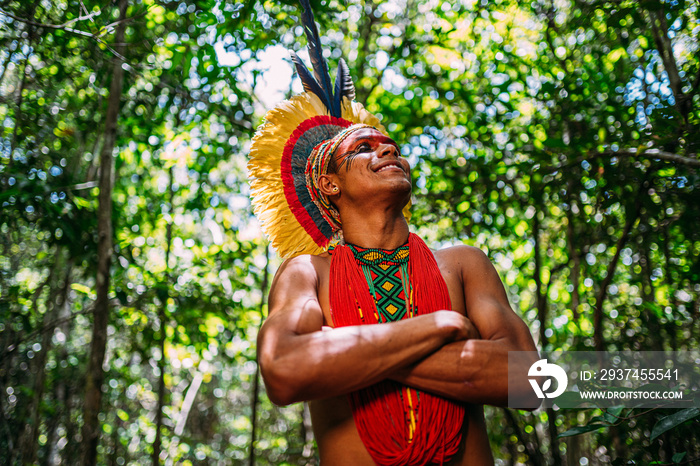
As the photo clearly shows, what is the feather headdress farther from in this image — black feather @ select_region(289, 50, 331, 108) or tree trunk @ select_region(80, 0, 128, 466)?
tree trunk @ select_region(80, 0, 128, 466)

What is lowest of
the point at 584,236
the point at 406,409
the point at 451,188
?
the point at 406,409

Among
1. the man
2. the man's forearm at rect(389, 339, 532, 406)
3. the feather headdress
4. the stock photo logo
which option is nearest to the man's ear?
the man

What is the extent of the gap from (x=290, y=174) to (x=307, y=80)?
570 millimetres

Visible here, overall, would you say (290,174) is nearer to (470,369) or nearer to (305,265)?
(305,265)

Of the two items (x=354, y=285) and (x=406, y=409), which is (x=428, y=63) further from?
(x=406, y=409)

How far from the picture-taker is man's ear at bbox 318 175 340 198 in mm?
2410

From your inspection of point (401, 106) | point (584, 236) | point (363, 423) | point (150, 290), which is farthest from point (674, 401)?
point (150, 290)

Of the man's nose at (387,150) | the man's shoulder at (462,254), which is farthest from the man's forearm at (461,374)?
the man's nose at (387,150)

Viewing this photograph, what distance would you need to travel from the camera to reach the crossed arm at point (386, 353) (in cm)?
160

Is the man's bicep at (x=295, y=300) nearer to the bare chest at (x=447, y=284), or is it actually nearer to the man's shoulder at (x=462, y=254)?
the bare chest at (x=447, y=284)

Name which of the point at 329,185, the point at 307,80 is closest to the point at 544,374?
the point at 329,185

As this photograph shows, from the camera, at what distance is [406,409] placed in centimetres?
183

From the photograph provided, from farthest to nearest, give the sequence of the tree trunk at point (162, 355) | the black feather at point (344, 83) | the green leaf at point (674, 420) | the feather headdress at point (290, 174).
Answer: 1. the tree trunk at point (162, 355)
2. the black feather at point (344, 83)
3. the feather headdress at point (290, 174)
4. the green leaf at point (674, 420)

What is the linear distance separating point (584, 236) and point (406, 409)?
3763 mm
